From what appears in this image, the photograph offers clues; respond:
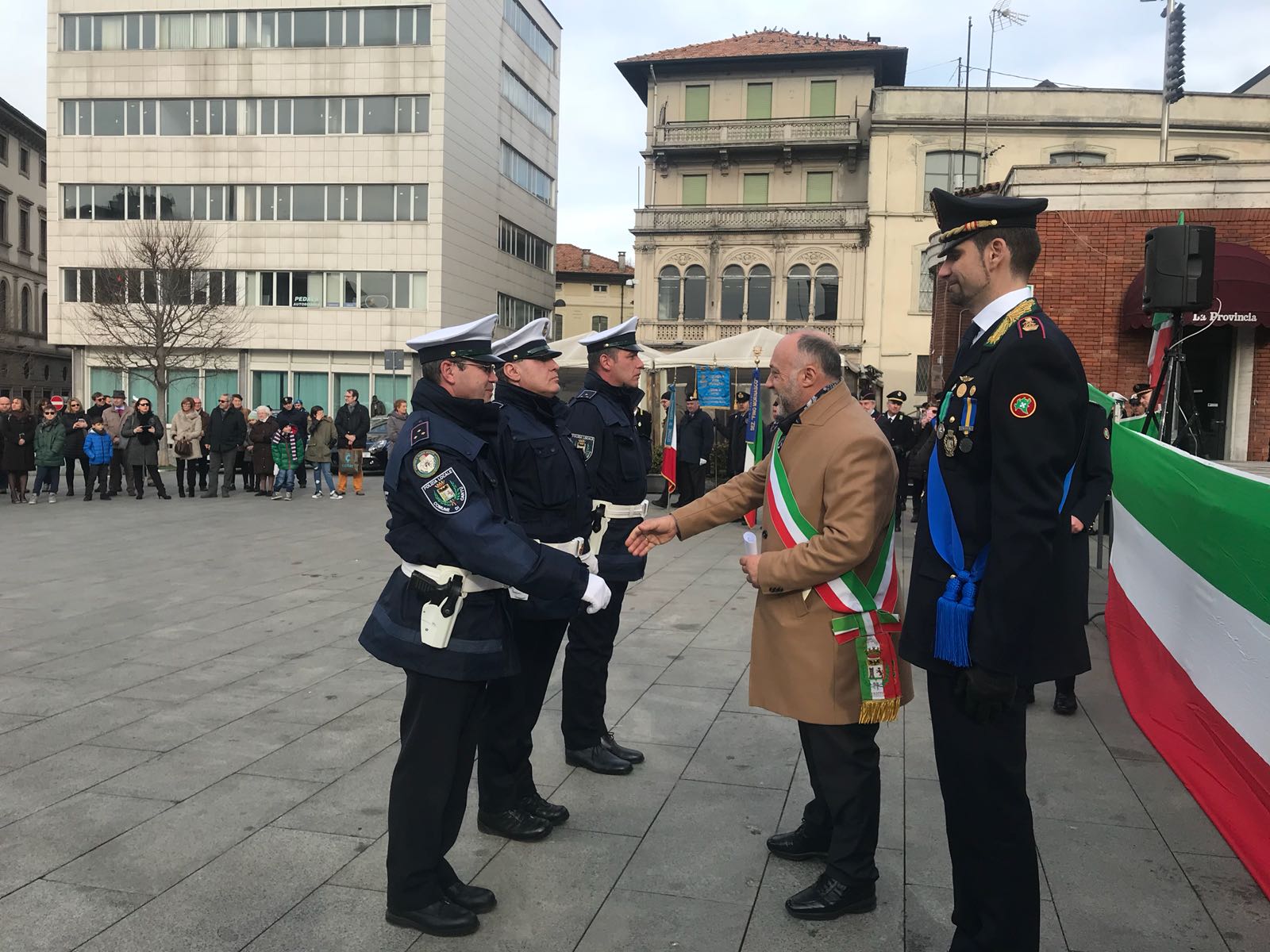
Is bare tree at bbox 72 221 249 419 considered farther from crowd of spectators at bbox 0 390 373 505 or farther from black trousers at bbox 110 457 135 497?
black trousers at bbox 110 457 135 497

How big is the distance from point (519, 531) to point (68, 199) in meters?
46.7

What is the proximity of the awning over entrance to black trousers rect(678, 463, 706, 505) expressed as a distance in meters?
7.30

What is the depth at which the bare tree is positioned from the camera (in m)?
33.3

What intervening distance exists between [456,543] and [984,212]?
71.6 inches

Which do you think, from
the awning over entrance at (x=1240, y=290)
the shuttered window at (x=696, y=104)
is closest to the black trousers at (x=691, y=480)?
the awning over entrance at (x=1240, y=290)

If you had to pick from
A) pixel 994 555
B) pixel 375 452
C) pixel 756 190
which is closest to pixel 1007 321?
pixel 994 555

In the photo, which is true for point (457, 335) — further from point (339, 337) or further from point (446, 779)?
point (339, 337)

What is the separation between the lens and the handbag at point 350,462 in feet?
64.2

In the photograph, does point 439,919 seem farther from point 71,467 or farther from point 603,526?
point 71,467

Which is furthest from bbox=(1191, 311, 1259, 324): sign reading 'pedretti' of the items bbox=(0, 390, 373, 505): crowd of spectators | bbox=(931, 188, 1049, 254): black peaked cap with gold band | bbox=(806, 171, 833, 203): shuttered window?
bbox=(806, 171, 833, 203): shuttered window

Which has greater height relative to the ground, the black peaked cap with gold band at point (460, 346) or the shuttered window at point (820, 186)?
the shuttered window at point (820, 186)

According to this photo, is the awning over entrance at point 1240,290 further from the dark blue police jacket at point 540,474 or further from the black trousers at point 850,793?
the black trousers at point 850,793

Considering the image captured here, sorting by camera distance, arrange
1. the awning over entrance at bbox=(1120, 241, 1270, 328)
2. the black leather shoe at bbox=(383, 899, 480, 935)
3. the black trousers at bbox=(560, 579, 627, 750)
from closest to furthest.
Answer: the black leather shoe at bbox=(383, 899, 480, 935), the black trousers at bbox=(560, 579, 627, 750), the awning over entrance at bbox=(1120, 241, 1270, 328)

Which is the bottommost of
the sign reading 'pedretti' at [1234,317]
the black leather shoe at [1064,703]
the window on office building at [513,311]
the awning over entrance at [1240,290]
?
the black leather shoe at [1064,703]
